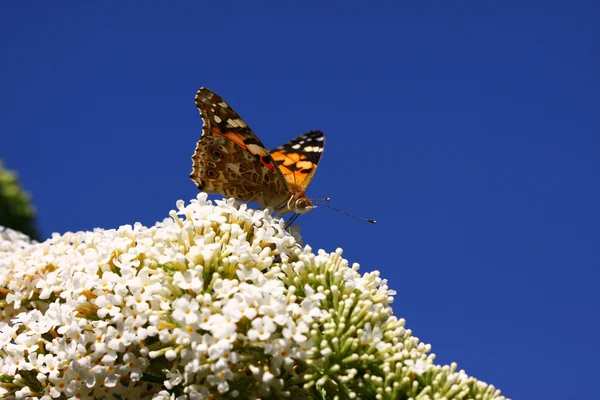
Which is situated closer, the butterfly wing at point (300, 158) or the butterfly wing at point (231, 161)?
the butterfly wing at point (231, 161)

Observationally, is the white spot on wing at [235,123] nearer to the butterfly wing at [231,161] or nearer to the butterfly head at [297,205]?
the butterfly wing at [231,161]

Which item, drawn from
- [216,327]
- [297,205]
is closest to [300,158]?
[297,205]

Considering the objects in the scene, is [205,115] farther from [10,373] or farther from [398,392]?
[398,392]

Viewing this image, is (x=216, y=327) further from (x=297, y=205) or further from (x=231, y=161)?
(x=231, y=161)

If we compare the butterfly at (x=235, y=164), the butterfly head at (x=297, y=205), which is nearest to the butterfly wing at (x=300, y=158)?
the butterfly at (x=235, y=164)

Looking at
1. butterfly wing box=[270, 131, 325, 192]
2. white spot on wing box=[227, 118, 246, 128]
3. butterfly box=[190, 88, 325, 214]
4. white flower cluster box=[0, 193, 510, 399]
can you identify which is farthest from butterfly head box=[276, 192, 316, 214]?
white spot on wing box=[227, 118, 246, 128]

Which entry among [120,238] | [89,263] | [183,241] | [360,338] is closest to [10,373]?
[89,263]
